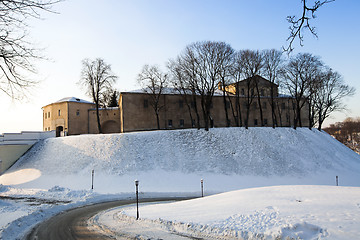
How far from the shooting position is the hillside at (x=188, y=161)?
28672 mm

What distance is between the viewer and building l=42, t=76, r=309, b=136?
45.5 m

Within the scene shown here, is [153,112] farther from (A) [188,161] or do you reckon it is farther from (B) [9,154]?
(B) [9,154]

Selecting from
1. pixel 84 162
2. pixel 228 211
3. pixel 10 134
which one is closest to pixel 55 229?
pixel 228 211

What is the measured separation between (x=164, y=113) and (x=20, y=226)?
36.4 meters

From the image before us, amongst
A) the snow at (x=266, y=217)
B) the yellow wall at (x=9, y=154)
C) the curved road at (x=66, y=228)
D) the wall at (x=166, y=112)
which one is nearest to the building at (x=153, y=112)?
the wall at (x=166, y=112)

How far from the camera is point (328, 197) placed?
11.0 meters

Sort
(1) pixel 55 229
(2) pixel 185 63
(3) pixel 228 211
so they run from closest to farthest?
1. (3) pixel 228 211
2. (1) pixel 55 229
3. (2) pixel 185 63

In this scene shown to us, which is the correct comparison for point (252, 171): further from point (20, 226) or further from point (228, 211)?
point (20, 226)

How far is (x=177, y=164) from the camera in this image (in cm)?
3169

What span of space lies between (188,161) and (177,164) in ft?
4.72

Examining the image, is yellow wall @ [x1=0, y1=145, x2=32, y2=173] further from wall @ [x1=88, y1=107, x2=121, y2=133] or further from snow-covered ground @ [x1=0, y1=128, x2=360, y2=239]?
wall @ [x1=88, y1=107, x2=121, y2=133]

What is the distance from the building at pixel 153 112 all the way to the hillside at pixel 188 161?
27.0 ft

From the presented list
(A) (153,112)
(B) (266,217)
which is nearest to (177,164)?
(A) (153,112)

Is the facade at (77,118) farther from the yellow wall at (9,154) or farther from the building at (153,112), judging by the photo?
the yellow wall at (9,154)
